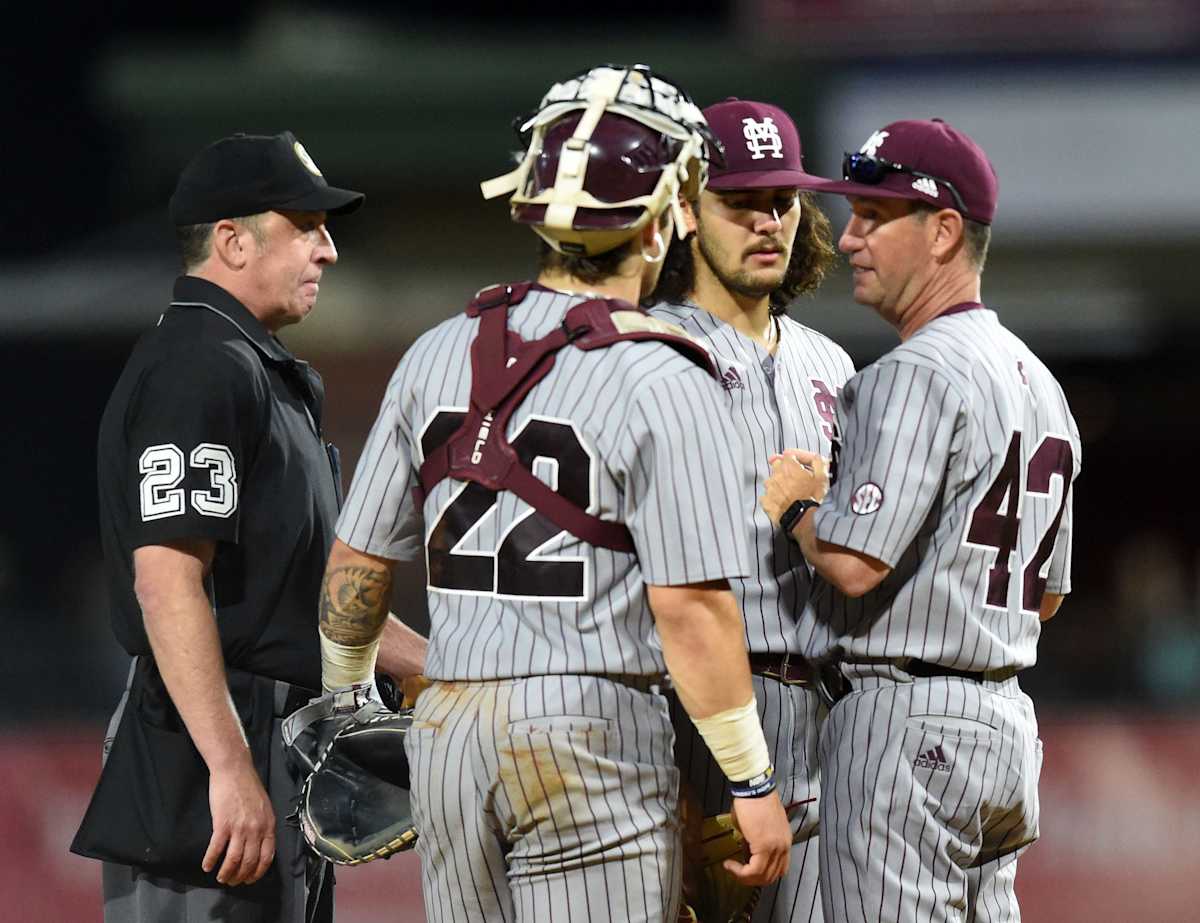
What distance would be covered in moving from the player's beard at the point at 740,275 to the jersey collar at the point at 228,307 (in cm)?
99

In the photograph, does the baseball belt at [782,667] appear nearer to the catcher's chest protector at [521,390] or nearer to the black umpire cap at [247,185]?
the catcher's chest protector at [521,390]

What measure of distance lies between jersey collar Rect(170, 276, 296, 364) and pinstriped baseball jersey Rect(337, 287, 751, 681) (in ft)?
2.71

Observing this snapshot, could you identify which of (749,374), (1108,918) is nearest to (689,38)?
(1108,918)

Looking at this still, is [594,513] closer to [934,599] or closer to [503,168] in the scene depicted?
[934,599]

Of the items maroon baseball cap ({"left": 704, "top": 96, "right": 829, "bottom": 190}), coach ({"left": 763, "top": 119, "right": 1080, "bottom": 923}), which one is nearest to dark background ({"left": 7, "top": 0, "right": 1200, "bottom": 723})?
maroon baseball cap ({"left": 704, "top": 96, "right": 829, "bottom": 190})

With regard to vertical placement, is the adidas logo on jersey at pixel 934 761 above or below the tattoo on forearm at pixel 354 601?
below

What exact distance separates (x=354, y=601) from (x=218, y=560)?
43 cm

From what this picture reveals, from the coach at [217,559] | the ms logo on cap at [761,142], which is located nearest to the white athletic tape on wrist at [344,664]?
the coach at [217,559]

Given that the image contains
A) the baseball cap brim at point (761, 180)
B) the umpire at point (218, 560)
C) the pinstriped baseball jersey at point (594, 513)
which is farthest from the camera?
the baseball cap brim at point (761, 180)

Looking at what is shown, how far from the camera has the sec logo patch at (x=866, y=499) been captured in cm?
334

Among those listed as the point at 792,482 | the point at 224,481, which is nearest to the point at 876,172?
the point at 792,482

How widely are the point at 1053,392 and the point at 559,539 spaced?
1300 mm

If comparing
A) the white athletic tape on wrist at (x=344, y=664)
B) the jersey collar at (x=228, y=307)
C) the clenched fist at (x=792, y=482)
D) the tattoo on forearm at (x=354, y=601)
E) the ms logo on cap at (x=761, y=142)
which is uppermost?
the ms logo on cap at (x=761, y=142)

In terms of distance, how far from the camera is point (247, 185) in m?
3.77
